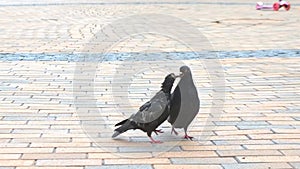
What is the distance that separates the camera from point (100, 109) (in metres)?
4.43

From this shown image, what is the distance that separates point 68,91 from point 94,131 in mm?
1339

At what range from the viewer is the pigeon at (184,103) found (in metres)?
3.54

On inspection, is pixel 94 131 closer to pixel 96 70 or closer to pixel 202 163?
pixel 202 163

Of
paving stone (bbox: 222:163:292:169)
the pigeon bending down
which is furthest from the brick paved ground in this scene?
the pigeon bending down

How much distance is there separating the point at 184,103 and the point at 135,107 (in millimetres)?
1007

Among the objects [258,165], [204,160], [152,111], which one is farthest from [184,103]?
[258,165]

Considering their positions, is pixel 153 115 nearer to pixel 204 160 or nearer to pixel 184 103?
pixel 184 103

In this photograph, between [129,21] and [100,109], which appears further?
[129,21]

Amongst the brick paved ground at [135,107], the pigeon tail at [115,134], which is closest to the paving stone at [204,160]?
the brick paved ground at [135,107]

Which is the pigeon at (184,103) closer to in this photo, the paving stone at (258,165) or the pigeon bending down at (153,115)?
the pigeon bending down at (153,115)

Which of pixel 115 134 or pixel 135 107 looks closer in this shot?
pixel 115 134

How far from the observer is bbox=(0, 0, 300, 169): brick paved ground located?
3.27 metres

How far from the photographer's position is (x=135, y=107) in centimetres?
448

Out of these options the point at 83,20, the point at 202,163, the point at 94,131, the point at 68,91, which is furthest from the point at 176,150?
the point at 83,20
